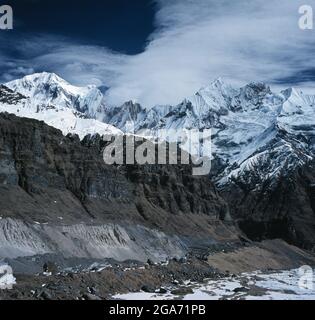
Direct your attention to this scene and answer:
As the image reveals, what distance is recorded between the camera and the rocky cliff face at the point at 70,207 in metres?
109

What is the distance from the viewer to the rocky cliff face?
109 meters

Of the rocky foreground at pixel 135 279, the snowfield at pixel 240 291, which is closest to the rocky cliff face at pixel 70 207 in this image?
the rocky foreground at pixel 135 279

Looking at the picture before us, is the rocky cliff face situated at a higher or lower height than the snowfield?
higher

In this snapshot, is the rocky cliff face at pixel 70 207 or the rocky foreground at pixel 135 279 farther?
the rocky cliff face at pixel 70 207

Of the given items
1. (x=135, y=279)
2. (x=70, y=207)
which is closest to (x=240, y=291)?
(x=135, y=279)

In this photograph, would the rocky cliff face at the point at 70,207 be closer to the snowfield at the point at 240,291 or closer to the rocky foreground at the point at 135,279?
the rocky foreground at the point at 135,279

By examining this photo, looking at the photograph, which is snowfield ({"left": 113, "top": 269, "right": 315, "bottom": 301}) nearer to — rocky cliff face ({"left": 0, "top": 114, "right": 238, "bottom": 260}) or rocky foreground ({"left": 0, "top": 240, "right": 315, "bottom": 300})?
rocky foreground ({"left": 0, "top": 240, "right": 315, "bottom": 300})

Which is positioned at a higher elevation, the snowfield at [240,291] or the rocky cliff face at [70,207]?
the rocky cliff face at [70,207]

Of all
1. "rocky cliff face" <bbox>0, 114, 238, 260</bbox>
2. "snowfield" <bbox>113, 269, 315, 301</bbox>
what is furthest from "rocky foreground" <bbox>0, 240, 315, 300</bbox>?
"rocky cliff face" <bbox>0, 114, 238, 260</bbox>

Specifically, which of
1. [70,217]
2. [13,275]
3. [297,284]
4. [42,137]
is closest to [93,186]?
[42,137]

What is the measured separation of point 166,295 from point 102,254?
37516 mm

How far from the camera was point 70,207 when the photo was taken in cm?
13900

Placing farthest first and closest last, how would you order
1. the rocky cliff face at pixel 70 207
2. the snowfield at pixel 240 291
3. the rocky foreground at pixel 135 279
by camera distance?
the rocky cliff face at pixel 70 207
the snowfield at pixel 240 291
the rocky foreground at pixel 135 279
